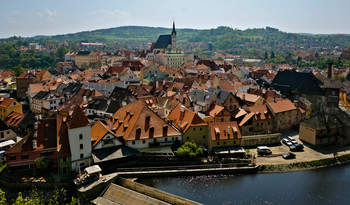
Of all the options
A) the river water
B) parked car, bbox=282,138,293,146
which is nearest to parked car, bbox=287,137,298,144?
parked car, bbox=282,138,293,146

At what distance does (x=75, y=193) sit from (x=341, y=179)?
115 ft

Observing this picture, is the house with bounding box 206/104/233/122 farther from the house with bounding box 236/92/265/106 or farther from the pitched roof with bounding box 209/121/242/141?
the house with bounding box 236/92/265/106

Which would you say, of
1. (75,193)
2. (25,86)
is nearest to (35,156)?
(75,193)

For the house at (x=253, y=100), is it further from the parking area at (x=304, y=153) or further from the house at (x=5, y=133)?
the house at (x=5, y=133)

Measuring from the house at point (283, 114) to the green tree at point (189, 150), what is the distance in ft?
63.6

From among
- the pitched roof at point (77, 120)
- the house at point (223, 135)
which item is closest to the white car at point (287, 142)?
the house at point (223, 135)

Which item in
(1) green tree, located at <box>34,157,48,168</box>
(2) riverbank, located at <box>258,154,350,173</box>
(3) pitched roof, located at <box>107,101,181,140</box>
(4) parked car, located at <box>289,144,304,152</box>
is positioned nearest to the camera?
(1) green tree, located at <box>34,157,48,168</box>

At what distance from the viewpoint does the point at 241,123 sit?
52031 millimetres

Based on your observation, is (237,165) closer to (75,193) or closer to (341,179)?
(341,179)

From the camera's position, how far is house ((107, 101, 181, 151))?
141ft

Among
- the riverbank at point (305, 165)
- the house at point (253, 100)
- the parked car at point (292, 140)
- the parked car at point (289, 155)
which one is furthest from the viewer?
the house at point (253, 100)

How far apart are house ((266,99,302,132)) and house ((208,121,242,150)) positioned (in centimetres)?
1252

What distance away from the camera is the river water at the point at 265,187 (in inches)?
1382

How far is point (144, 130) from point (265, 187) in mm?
18540
